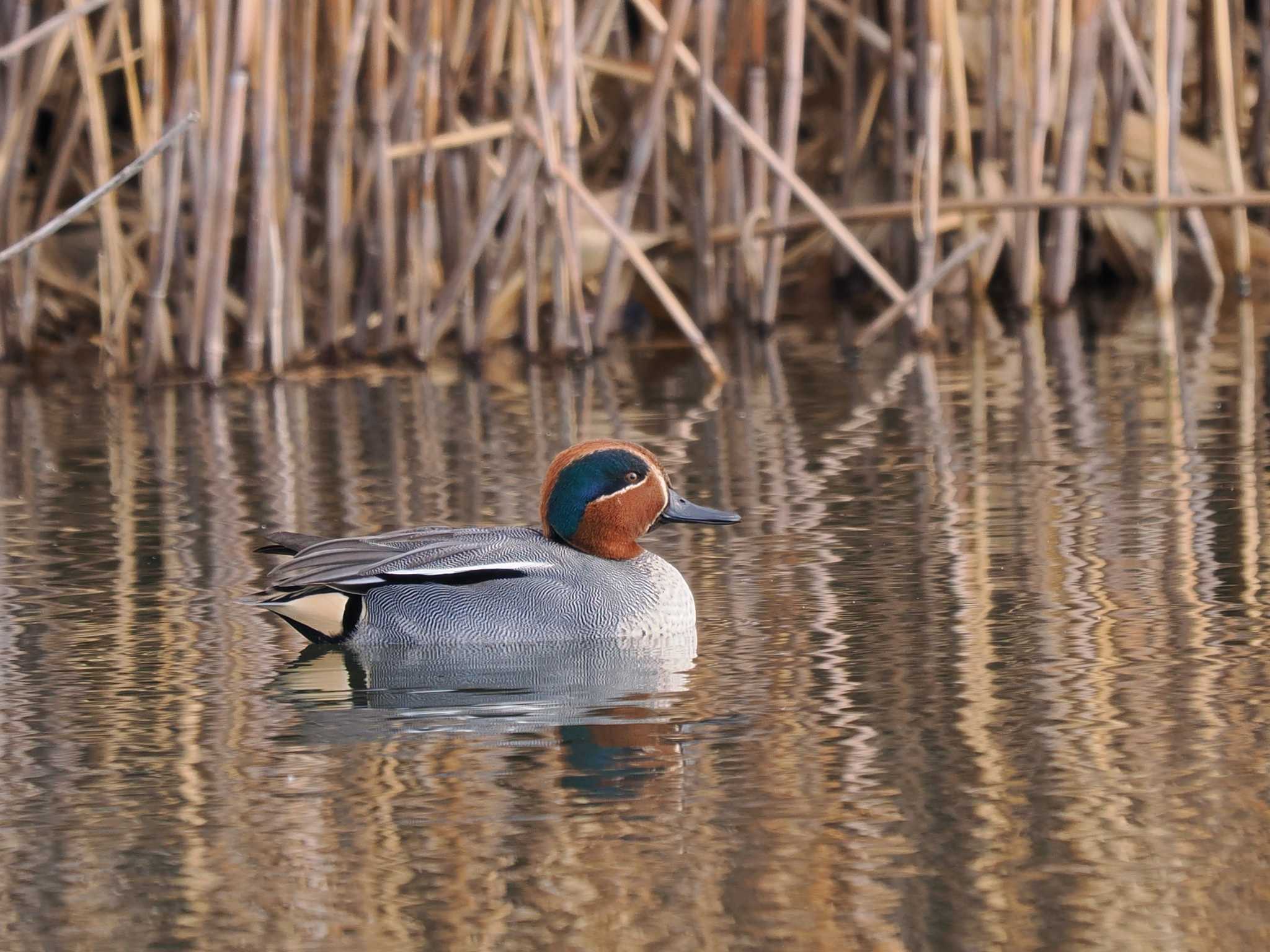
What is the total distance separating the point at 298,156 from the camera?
9.48 meters

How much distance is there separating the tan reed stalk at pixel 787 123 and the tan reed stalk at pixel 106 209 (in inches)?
108

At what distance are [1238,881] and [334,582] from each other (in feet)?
7.80

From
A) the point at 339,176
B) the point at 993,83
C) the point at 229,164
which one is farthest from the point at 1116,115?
the point at 229,164

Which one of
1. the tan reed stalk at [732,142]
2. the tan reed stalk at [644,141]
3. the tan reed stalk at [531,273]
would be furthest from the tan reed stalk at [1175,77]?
the tan reed stalk at [531,273]

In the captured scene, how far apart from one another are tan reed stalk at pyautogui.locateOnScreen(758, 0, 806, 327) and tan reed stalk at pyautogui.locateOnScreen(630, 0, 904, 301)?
188 millimetres

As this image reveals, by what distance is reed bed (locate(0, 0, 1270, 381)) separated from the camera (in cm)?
933

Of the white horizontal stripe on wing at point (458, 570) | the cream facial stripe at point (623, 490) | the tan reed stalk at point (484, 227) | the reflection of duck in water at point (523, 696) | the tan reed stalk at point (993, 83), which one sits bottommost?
the reflection of duck in water at point (523, 696)

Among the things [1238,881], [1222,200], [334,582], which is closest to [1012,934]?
[1238,881]

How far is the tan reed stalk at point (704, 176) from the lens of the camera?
9.83 metres

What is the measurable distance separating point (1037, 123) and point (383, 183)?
291 cm

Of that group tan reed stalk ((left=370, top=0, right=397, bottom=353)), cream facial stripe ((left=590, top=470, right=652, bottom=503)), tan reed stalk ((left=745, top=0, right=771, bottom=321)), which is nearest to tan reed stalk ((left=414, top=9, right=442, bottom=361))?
tan reed stalk ((left=370, top=0, right=397, bottom=353))

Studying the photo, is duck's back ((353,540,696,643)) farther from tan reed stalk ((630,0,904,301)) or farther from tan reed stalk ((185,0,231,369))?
tan reed stalk ((630,0,904,301))

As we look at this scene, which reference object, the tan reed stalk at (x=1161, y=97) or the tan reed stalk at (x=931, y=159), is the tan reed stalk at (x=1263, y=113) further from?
the tan reed stalk at (x=931, y=159)

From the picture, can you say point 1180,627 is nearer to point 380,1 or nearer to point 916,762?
point 916,762
